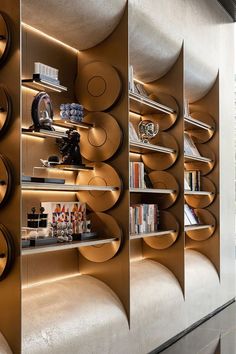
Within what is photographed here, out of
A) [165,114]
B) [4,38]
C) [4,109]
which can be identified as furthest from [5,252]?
[165,114]

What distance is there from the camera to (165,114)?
5.90 metres

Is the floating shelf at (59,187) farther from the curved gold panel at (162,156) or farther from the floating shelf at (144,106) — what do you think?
the curved gold panel at (162,156)

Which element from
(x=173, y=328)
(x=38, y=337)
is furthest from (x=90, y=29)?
(x=173, y=328)

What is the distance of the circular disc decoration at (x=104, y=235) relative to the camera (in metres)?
4.53

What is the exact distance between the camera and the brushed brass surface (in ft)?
22.7

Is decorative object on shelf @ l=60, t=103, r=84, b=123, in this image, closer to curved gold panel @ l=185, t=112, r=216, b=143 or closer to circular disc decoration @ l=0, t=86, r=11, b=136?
circular disc decoration @ l=0, t=86, r=11, b=136

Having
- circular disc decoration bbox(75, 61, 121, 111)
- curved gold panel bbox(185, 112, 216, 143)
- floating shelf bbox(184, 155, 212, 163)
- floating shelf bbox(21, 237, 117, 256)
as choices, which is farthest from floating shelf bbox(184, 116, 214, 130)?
floating shelf bbox(21, 237, 117, 256)

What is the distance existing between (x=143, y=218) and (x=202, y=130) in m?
2.17

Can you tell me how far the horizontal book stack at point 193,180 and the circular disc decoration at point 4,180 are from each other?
3.62 meters

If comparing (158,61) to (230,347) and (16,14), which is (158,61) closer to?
(16,14)

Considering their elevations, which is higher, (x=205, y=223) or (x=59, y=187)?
(x=59, y=187)

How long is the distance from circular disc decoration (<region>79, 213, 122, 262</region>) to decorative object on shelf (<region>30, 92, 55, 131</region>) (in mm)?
986

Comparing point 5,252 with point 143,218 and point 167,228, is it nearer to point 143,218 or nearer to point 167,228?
point 143,218

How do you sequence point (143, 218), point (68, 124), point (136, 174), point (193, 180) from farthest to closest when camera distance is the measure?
1. point (193, 180)
2. point (143, 218)
3. point (136, 174)
4. point (68, 124)
